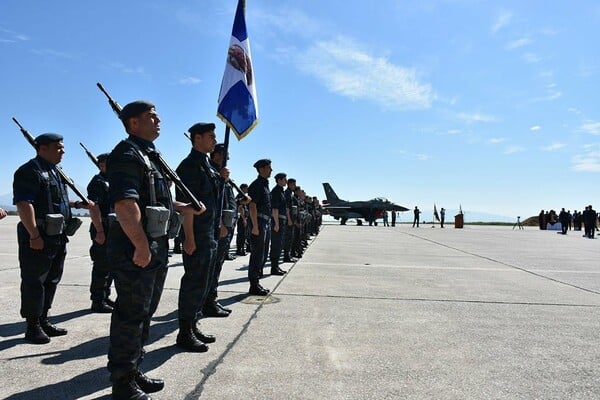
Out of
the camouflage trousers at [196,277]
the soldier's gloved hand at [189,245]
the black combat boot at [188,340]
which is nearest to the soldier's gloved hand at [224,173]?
the camouflage trousers at [196,277]

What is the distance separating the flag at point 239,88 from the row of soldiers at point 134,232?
0.45 m

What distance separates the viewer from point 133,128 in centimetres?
279

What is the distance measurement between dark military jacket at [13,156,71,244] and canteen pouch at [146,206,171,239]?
1763mm

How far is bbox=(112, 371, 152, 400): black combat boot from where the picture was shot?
2.46m

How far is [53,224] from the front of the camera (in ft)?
12.0

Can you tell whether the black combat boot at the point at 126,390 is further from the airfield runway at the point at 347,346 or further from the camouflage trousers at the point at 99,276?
the camouflage trousers at the point at 99,276

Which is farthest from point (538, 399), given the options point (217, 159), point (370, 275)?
point (370, 275)

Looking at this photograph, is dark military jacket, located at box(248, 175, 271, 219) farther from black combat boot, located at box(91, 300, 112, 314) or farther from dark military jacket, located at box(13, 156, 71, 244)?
dark military jacket, located at box(13, 156, 71, 244)

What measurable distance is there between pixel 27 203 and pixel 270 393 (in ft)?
8.76

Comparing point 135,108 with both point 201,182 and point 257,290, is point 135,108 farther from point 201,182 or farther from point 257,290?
point 257,290

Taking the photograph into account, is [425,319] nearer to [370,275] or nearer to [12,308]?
[370,275]

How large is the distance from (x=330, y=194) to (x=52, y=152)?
1752 inches

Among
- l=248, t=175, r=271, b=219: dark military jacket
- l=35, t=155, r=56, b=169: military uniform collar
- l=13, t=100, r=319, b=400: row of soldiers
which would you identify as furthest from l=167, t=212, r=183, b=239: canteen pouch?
l=248, t=175, r=271, b=219: dark military jacket

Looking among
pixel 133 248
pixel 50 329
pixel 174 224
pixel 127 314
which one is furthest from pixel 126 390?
pixel 50 329
